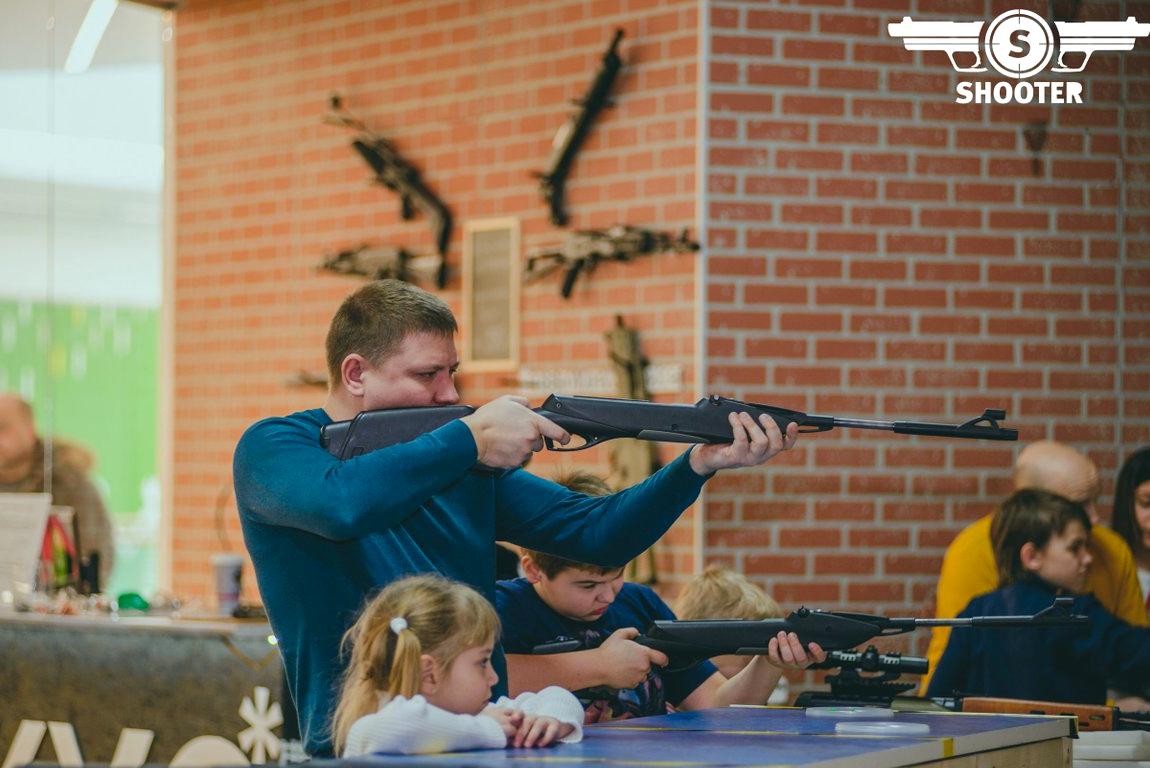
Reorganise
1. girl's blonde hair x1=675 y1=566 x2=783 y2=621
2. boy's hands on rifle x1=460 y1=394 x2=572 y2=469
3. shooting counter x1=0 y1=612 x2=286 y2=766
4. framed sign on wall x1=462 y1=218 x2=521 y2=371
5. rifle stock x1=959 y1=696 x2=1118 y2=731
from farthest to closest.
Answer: framed sign on wall x1=462 y1=218 x2=521 y2=371
shooting counter x1=0 y1=612 x2=286 y2=766
girl's blonde hair x1=675 y1=566 x2=783 y2=621
rifle stock x1=959 y1=696 x2=1118 y2=731
boy's hands on rifle x1=460 y1=394 x2=572 y2=469

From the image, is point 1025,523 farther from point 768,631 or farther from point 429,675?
point 429,675

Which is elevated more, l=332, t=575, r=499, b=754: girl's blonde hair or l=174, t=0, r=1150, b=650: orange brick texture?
l=174, t=0, r=1150, b=650: orange brick texture

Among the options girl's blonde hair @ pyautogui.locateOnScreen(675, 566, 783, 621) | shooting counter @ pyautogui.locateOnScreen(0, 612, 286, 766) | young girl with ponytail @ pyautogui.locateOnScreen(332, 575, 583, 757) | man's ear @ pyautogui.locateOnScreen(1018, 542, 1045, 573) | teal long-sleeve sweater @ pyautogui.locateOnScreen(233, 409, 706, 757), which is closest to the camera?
young girl with ponytail @ pyautogui.locateOnScreen(332, 575, 583, 757)

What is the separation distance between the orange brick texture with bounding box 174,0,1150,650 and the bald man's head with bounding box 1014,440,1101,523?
10.7 inches

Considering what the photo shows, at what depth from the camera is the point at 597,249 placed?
4.86 m

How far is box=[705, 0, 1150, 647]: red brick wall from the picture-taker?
15.3 ft

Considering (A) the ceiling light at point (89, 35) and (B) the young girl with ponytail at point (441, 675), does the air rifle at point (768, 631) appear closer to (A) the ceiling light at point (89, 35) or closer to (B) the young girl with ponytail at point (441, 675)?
(B) the young girl with ponytail at point (441, 675)

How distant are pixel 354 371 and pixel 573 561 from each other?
24.5 inches

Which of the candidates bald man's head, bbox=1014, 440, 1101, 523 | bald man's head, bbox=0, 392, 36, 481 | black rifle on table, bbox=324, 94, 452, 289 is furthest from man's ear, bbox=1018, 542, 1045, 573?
bald man's head, bbox=0, 392, 36, 481

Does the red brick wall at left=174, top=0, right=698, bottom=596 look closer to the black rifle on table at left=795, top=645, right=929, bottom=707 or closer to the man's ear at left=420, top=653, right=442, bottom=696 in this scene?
the black rifle on table at left=795, top=645, right=929, bottom=707

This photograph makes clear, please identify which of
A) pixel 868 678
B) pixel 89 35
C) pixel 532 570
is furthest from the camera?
pixel 89 35

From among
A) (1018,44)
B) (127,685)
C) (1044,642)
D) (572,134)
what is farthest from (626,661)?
(1018,44)

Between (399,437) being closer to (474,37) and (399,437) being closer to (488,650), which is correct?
(488,650)

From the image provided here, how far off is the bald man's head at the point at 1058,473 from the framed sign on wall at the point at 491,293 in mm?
1686
